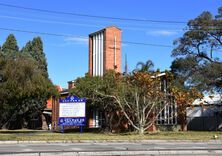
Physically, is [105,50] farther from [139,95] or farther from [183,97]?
[183,97]

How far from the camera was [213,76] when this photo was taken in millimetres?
44906

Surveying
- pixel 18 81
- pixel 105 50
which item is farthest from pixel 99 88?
pixel 105 50

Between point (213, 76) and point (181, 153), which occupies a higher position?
point (213, 76)

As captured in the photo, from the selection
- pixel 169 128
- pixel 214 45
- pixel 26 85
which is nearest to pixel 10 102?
pixel 26 85

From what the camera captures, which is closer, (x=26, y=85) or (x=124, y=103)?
(x=26, y=85)

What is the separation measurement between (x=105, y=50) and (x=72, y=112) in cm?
1610

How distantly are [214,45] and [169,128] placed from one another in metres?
10.5

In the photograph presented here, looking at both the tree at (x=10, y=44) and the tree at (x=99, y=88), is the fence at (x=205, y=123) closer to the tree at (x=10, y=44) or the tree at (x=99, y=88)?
the tree at (x=99, y=88)

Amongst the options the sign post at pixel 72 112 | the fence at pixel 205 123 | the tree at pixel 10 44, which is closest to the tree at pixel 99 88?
the sign post at pixel 72 112

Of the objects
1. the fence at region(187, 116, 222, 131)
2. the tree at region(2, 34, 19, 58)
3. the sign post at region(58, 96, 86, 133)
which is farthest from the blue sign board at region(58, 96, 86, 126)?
the tree at region(2, 34, 19, 58)

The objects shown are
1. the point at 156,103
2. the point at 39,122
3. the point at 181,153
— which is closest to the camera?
the point at 181,153

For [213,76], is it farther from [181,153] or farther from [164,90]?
[181,153]

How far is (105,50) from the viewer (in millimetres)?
53531

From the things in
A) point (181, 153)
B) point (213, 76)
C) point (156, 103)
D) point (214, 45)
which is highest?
point (214, 45)
